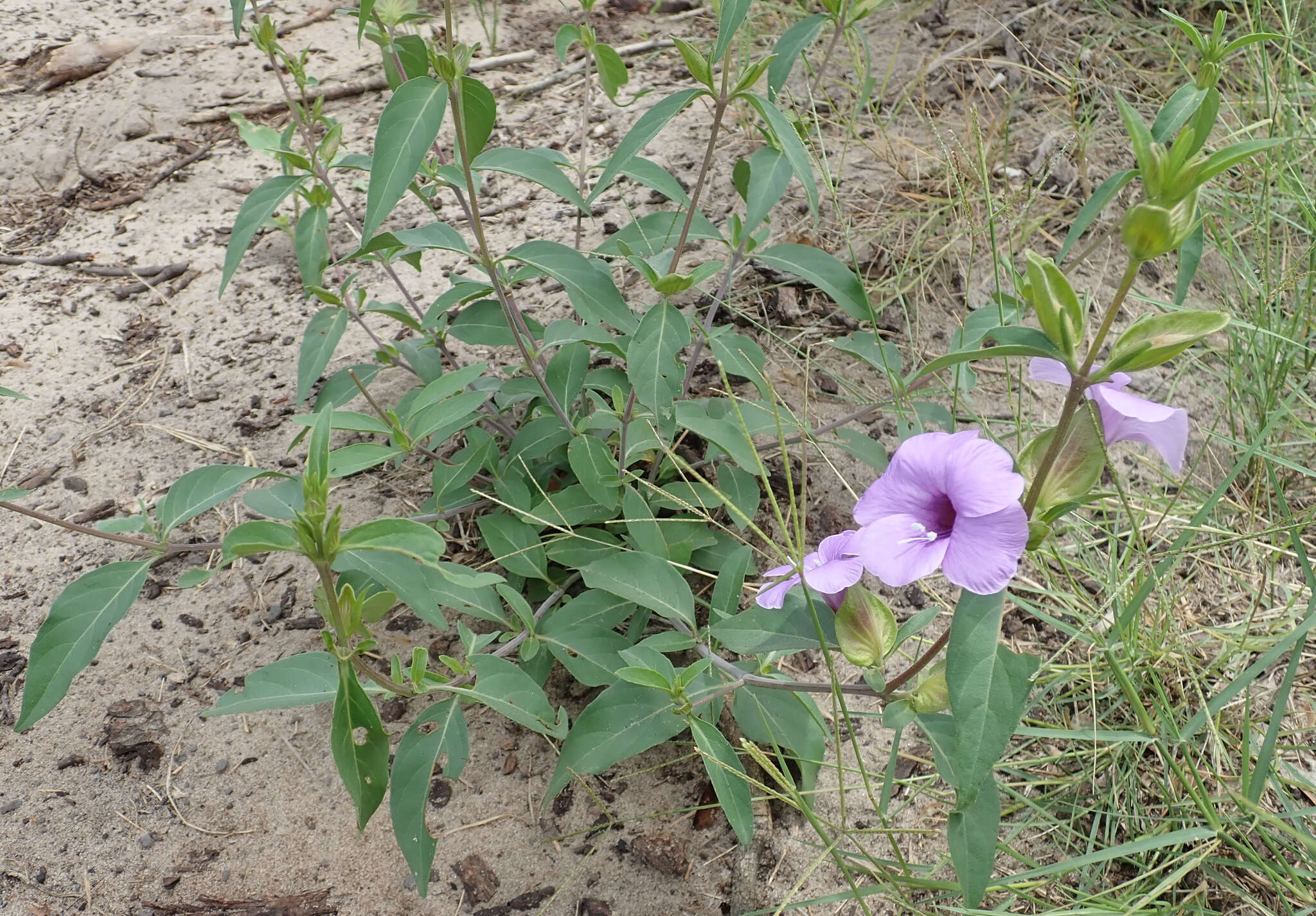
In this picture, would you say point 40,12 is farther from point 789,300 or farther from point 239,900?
point 239,900

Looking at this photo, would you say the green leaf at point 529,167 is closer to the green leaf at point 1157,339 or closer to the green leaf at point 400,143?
the green leaf at point 400,143

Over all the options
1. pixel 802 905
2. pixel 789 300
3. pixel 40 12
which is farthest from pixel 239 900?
pixel 40 12

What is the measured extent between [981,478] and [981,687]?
0.83 ft

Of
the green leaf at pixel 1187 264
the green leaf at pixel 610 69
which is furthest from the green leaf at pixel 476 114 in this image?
the green leaf at pixel 1187 264

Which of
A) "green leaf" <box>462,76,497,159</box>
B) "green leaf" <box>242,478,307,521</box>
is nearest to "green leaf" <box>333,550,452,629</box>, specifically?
"green leaf" <box>242,478,307,521</box>

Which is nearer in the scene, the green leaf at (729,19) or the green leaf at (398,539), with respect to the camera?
the green leaf at (398,539)

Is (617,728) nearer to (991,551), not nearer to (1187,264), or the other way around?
(991,551)

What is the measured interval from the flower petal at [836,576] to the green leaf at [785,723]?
0.46m

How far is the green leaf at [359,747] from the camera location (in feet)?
3.95

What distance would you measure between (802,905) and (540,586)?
0.94 meters

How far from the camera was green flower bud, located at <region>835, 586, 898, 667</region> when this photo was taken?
1.37 meters

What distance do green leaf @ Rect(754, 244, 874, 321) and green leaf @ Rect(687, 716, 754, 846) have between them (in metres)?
0.89

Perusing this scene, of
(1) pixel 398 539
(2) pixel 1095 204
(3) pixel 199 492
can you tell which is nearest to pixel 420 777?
(1) pixel 398 539

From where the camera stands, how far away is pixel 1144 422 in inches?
46.4
